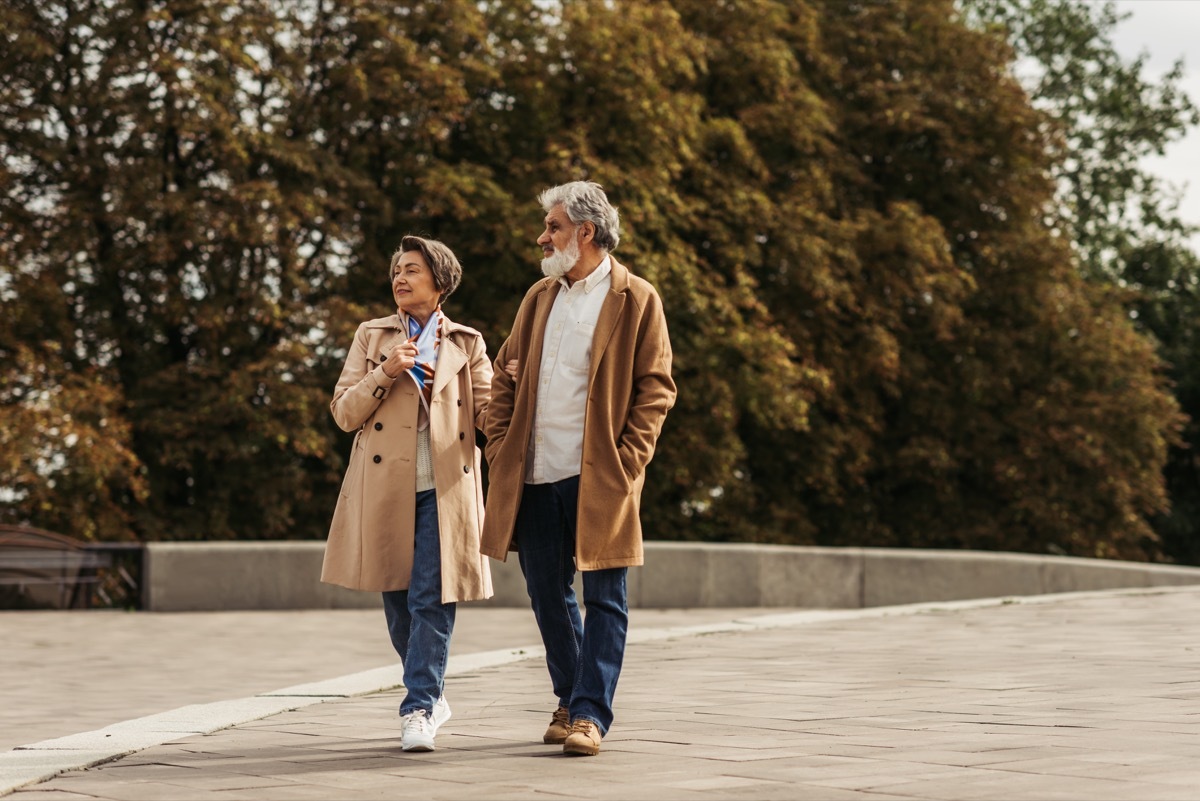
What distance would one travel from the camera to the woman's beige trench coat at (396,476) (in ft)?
20.0

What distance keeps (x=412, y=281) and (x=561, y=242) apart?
0.62 meters

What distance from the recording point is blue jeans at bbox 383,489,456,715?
596cm

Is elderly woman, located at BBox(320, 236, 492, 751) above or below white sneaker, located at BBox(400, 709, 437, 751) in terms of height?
above

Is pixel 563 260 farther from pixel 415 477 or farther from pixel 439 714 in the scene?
pixel 439 714

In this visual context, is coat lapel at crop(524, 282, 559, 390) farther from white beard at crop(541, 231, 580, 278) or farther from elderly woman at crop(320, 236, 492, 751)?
elderly woman at crop(320, 236, 492, 751)

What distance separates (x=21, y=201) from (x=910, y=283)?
12451mm

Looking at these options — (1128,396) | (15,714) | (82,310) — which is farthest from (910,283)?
(15,714)

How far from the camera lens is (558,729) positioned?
19.7ft

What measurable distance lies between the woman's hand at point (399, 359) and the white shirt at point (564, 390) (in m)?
0.47

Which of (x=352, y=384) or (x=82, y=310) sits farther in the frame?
(x=82, y=310)

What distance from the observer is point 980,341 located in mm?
27562

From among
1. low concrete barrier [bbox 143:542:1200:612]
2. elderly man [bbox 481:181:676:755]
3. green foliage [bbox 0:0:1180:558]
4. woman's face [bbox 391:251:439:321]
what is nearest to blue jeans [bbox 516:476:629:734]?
elderly man [bbox 481:181:676:755]

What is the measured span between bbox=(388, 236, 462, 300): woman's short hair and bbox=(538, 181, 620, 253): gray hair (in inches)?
18.9

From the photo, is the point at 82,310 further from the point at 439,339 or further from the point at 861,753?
the point at 861,753
